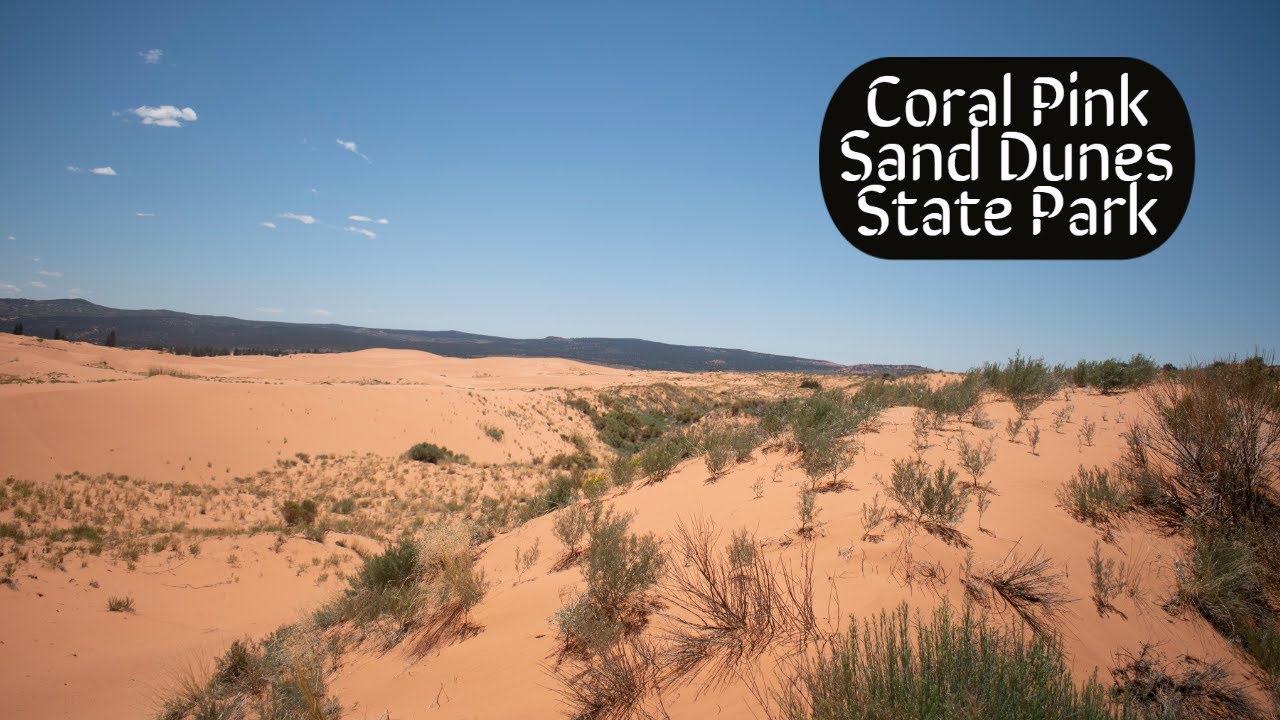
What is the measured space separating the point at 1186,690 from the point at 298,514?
49.8 feet

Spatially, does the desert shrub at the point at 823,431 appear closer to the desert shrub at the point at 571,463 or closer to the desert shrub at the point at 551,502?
the desert shrub at the point at 551,502

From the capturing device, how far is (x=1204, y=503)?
191 inches

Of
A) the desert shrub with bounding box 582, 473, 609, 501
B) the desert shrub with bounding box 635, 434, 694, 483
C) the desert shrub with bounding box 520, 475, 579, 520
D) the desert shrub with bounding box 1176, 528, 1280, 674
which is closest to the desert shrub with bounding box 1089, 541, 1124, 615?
the desert shrub with bounding box 1176, 528, 1280, 674

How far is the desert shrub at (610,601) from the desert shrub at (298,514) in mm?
11145

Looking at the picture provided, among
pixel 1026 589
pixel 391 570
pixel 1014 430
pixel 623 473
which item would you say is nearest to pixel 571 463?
pixel 623 473

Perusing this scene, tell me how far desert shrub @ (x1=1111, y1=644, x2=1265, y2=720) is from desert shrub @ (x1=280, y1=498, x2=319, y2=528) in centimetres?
1452

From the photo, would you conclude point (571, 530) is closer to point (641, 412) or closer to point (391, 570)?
point (391, 570)

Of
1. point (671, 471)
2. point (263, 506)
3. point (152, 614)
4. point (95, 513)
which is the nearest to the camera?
point (152, 614)

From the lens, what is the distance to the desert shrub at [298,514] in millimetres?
12866

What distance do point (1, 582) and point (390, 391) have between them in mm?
22033

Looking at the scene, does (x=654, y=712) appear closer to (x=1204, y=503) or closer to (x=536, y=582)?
(x=536, y=582)

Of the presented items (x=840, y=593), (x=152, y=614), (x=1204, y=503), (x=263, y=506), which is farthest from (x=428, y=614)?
(x=263, y=506)

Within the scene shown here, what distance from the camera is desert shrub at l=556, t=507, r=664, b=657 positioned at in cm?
400

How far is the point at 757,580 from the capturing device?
11.8ft
